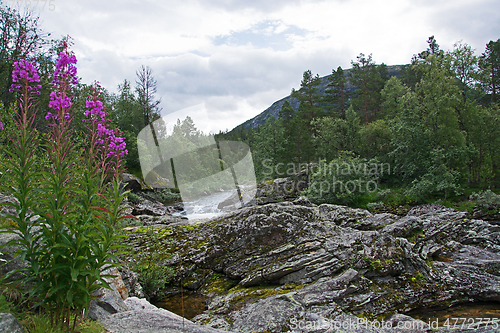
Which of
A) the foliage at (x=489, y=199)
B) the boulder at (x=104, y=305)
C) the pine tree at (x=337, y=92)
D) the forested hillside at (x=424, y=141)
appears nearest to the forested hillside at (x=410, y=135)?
the forested hillside at (x=424, y=141)

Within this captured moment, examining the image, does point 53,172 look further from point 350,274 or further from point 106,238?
point 350,274

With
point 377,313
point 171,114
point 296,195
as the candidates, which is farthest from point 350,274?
point 296,195

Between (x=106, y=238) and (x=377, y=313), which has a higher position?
(x=106, y=238)

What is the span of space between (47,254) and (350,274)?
629 centimetres

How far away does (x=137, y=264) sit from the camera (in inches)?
278

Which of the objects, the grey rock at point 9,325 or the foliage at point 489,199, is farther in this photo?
the foliage at point 489,199

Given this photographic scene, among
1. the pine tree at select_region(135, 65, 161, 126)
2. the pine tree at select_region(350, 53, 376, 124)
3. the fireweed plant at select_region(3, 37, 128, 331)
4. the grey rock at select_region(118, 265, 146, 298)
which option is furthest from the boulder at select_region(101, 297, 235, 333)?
the pine tree at select_region(350, 53, 376, 124)

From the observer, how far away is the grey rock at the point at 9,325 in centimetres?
264

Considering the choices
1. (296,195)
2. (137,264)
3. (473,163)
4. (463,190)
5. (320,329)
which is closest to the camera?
(320,329)

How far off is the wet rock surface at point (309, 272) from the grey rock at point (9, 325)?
332 centimetres

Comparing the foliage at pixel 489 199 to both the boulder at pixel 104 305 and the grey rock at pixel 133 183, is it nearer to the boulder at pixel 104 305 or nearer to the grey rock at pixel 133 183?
the boulder at pixel 104 305

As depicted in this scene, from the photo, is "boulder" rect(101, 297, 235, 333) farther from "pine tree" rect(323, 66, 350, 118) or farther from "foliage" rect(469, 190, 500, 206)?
"pine tree" rect(323, 66, 350, 118)

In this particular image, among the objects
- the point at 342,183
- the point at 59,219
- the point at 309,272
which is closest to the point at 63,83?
the point at 59,219

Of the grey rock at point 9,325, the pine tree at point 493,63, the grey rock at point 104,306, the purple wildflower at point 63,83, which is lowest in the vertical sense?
the grey rock at point 104,306
